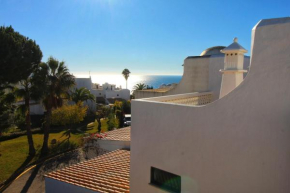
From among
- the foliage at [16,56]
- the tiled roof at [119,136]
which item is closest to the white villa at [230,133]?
the tiled roof at [119,136]

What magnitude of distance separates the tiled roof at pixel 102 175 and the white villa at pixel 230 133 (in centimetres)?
201

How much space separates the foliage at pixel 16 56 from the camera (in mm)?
13953

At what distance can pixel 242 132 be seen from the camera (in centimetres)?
469

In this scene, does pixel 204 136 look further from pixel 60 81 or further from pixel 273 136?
pixel 60 81

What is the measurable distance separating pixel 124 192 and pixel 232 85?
5.35 metres

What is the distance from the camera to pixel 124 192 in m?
7.87

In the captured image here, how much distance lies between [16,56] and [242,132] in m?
15.3

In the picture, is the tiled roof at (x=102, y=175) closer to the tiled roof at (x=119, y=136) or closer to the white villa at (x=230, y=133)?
the white villa at (x=230, y=133)

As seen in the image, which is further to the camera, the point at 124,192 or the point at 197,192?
the point at 124,192

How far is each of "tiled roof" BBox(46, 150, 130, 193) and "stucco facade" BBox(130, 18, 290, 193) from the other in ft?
9.21

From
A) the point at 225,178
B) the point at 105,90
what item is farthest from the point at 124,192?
the point at 105,90

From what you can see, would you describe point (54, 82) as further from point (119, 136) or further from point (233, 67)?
point (233, 67)

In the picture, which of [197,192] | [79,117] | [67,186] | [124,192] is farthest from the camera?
[79,117]

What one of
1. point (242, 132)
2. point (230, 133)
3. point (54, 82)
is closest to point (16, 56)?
point (54, 82)
